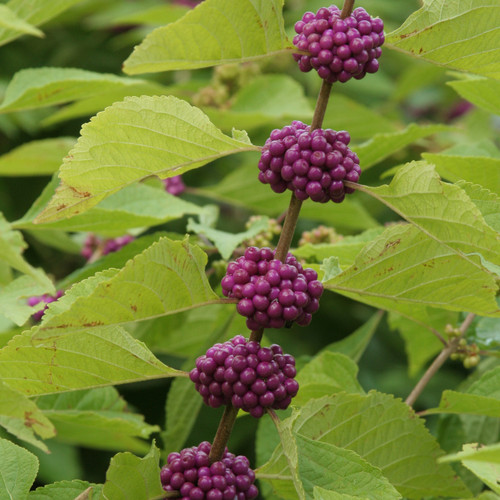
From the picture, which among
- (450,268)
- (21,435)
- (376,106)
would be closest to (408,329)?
(450,268)

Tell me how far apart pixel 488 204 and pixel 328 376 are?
513mm

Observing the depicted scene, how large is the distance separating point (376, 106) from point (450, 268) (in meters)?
2.33

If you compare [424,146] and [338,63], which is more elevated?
[424,146]

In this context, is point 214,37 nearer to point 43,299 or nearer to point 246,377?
point 246,377

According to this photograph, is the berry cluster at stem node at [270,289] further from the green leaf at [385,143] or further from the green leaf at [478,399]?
the green leaf at [385,143]

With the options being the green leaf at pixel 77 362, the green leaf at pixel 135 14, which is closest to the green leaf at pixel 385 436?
the green leaf at pixel 77 362

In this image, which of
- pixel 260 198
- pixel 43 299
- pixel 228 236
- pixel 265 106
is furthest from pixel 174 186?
pixel 43 299

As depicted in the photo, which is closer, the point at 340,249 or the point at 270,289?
the point at 270,289

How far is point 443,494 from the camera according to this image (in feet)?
4.38

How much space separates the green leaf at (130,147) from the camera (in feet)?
3.39

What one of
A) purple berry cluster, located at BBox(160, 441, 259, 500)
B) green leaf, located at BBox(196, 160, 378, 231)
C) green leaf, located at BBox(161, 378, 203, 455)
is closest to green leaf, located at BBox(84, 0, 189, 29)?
green leaf, located at BBox(196, 160, 378, 231)

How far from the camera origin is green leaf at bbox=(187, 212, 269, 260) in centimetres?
158

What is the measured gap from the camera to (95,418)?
1.47 m

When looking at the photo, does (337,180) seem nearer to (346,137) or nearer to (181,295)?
(346,137)
